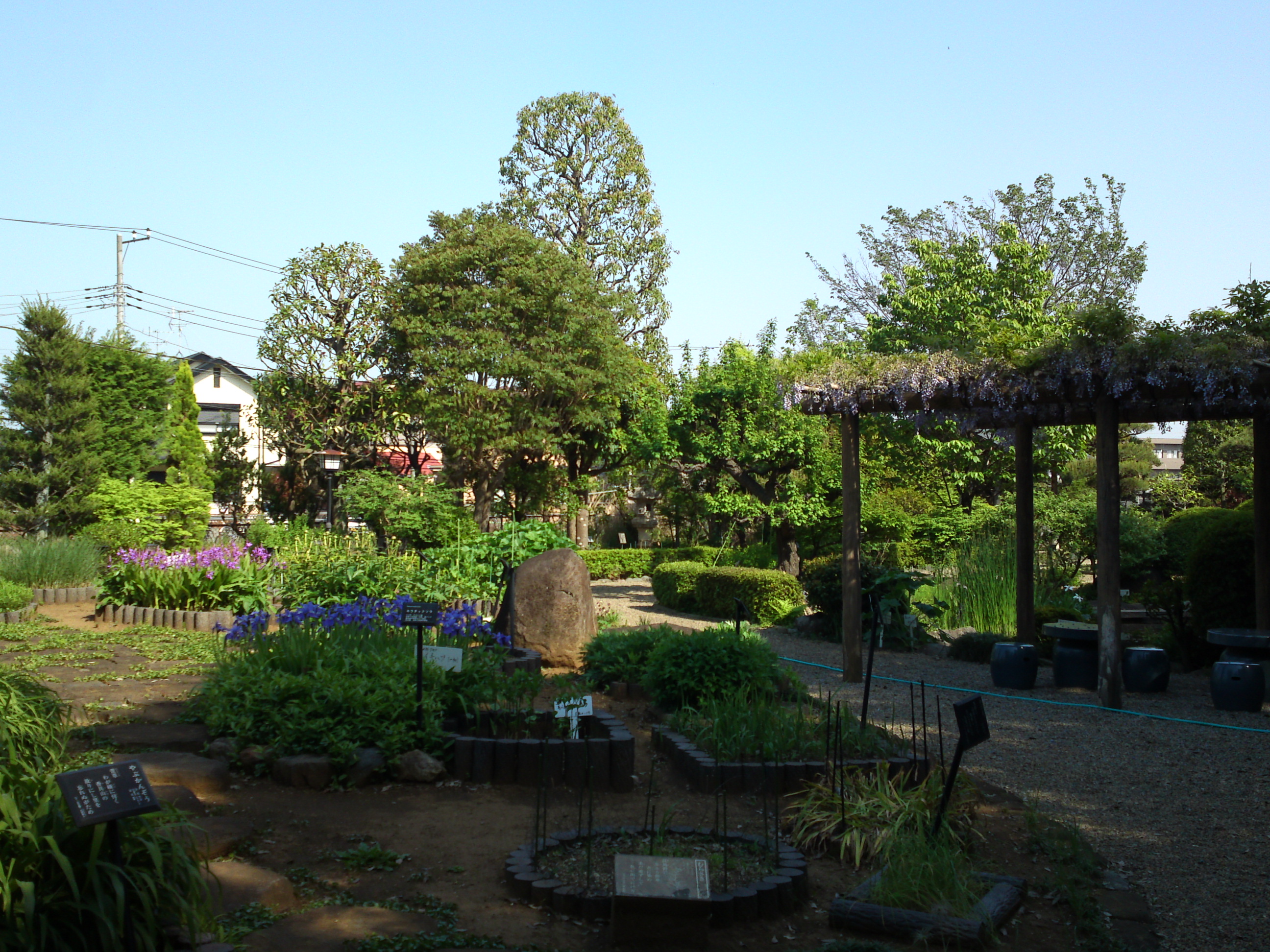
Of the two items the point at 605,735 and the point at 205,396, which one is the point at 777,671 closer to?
the point at 605,735

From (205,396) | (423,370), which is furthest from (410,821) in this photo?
(205,396)

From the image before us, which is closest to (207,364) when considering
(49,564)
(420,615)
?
(49,564)

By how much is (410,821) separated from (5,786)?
1.78m

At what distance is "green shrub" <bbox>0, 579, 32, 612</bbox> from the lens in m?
10.7

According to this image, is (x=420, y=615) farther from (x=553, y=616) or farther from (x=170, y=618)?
(x=170, y=618)

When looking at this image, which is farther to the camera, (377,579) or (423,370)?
(423,370)

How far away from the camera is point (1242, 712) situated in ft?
25.7

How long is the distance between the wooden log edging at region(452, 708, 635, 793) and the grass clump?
1.56m

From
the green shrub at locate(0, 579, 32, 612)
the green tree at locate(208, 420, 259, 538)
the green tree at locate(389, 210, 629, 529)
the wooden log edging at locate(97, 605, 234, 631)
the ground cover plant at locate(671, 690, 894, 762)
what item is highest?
the green tree at locate(389, 210, 629, 529)

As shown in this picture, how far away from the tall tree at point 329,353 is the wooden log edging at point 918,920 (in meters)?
18.4

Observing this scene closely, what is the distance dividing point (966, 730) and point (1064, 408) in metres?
5.85

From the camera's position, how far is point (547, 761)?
5.20m

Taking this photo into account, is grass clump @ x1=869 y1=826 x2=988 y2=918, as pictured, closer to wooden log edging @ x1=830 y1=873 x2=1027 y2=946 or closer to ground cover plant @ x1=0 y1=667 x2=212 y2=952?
wooden log edging @ x1=830 y1=873 x2=1027 y2=946

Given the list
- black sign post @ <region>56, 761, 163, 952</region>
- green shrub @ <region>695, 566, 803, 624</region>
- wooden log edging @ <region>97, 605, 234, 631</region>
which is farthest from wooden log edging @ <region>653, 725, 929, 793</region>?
green shrub @ <region>695, 566, 803, 624</region>
